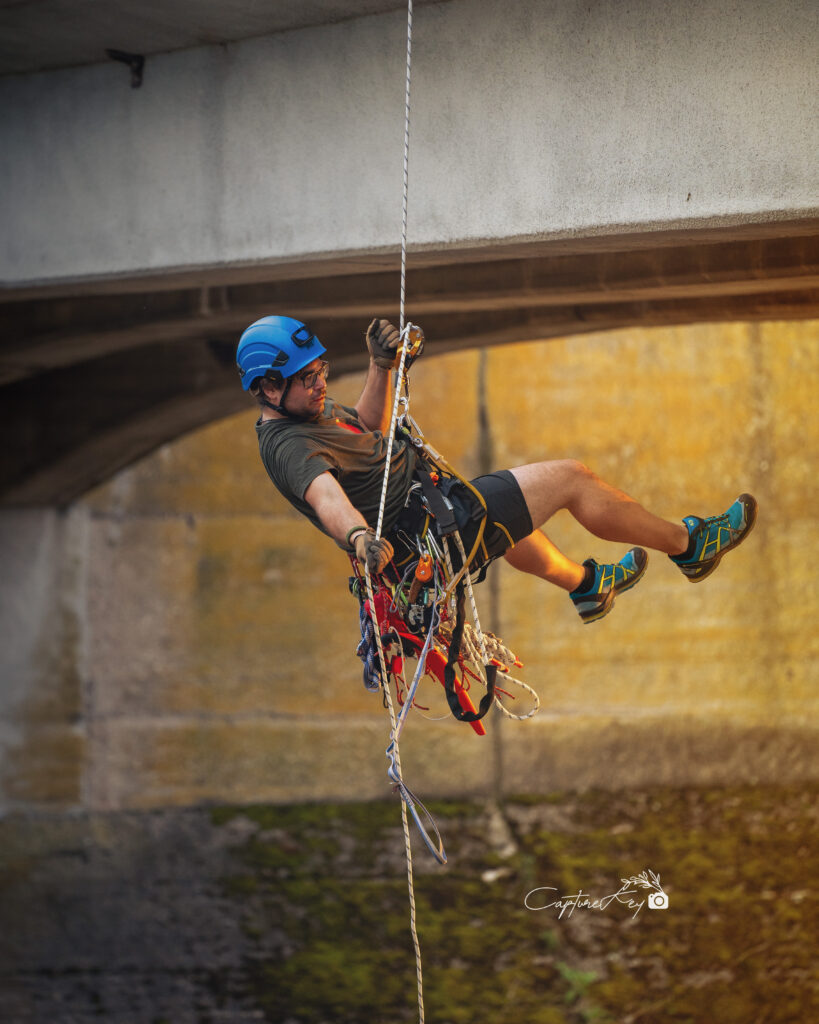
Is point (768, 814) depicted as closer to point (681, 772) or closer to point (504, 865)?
point (681, 772)

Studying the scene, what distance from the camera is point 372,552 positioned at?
11.7 feet

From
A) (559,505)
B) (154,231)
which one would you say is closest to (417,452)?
(559,505)

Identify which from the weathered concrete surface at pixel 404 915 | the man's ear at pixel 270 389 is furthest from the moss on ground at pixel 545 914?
the man's ear at pixel 270 389

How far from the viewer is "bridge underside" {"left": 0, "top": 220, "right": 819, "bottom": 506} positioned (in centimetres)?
523

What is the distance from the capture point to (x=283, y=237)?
532cm

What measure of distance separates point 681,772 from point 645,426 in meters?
3.57

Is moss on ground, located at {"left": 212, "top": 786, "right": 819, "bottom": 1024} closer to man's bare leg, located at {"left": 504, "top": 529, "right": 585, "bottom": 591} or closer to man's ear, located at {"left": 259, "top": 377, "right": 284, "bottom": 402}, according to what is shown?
man's bare leg, located at {"left": 504, "top": 529, "right": 585, "bottom": 591}

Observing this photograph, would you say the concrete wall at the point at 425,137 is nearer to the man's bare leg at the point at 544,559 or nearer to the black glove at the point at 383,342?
the black glove at the point at 383,342

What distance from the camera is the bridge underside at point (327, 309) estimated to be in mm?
5230

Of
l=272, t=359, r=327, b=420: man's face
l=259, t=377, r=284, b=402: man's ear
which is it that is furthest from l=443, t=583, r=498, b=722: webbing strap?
l=259, t=377, r=284, b=402: man's ear

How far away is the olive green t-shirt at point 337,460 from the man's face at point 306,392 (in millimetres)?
52

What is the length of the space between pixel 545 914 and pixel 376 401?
26.7 ft

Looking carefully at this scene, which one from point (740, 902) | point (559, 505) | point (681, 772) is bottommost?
point (740, 902)

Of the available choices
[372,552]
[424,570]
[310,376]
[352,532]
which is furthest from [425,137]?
[372,552]
